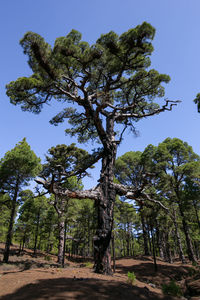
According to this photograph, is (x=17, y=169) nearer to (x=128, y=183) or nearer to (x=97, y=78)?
Answer: (x=97, y=78)

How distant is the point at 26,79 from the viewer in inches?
341

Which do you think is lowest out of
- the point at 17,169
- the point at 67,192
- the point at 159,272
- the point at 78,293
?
the point at 159,272

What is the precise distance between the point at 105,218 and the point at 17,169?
1277cm

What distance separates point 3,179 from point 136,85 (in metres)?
14.8

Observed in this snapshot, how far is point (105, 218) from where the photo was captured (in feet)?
25.1

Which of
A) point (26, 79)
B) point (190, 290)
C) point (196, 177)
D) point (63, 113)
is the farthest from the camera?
point (196, 177)

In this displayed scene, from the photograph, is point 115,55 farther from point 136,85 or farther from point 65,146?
point 65,146

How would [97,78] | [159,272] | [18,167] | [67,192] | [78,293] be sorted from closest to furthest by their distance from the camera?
[78,293]
[67,192]
[97,78]
[159,272]
[18,167]

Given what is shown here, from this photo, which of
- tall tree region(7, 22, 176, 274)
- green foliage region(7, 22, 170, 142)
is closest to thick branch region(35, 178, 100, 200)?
tall tree region(7, 22, 176, 274)

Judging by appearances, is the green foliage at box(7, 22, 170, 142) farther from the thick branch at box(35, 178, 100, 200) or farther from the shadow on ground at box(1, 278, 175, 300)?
the shadow on ground at box(1, 278, 175, 300)

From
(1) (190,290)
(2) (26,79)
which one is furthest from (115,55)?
(1) (190,290)

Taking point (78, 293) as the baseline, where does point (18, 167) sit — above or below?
above

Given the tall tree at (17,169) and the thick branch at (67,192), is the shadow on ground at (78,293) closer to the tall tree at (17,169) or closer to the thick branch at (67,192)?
the thick branch at (67,192)

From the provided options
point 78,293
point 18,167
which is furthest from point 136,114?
point 18,167
